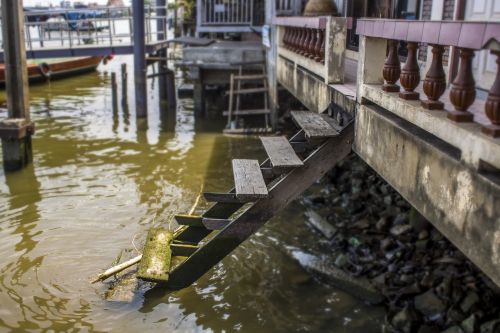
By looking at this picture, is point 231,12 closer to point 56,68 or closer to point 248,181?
point 56,68

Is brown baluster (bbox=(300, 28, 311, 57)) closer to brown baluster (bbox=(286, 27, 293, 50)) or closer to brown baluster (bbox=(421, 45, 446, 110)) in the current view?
brown baluster (bbox=(286, 27, 293, 50))

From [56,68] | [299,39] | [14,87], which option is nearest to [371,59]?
[299,39]

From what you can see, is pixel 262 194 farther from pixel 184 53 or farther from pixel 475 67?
pixel 184 53

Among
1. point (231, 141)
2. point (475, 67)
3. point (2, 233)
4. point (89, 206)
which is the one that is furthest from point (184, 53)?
point (475, 67)

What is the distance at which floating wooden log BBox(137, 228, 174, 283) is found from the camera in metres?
5.23

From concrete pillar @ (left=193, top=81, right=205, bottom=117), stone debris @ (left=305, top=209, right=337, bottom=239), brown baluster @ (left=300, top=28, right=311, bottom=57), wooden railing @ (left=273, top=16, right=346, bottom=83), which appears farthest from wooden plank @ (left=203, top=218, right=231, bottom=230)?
concrete pillar @ (left=193, top=81, right=205, bottom=117)

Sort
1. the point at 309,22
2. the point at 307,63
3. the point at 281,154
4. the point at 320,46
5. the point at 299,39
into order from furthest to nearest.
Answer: the point at 299,39 < the point at 307,63 < the point at 309,22 < the point at 320,46 < the point at 281,154

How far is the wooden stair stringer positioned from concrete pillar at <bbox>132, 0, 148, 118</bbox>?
10.0 meters

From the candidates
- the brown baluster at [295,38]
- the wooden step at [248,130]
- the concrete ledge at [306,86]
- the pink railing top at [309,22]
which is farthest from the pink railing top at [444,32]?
the wooden step at [248,130]

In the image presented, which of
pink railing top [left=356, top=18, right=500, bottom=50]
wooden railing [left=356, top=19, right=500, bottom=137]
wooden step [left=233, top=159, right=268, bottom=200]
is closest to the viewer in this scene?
pink railing top [left=356, top=18, right=500, bottom=50]

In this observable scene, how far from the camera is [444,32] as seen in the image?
3070 millimetres

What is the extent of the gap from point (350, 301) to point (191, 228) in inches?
77.1

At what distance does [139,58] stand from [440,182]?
1212 centimetres

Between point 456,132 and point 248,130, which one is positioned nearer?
point 456,132
